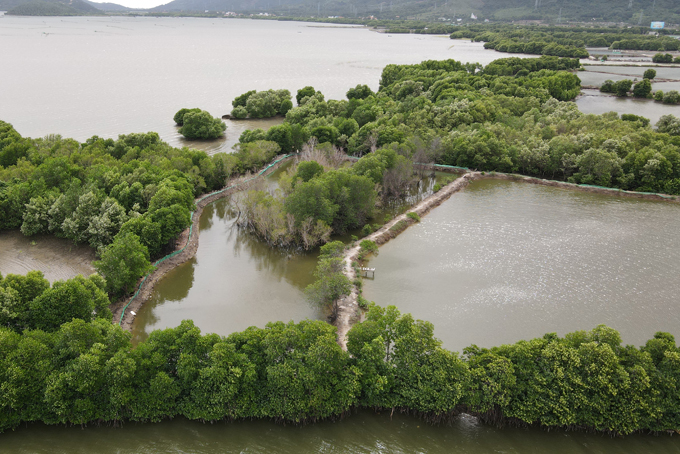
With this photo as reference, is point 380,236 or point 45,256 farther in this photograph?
point 380,236

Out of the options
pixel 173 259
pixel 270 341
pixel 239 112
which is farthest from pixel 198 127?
pixel 270 341

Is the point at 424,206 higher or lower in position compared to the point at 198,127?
lower

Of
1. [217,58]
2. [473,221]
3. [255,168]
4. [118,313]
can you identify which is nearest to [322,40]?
[217,58]

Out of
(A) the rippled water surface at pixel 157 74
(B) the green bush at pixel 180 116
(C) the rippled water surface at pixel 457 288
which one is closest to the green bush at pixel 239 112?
(A) the rippled water surface at pixel 157 74

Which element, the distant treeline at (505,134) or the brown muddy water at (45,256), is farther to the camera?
the distant treeline at (505,134)

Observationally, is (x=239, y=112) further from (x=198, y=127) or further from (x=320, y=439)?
(x=320, y=439)

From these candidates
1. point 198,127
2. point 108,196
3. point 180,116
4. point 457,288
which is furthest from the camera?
point 180,116

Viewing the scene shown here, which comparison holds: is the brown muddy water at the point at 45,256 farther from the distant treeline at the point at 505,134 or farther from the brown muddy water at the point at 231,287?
the distant treeline at the point at 505,134
